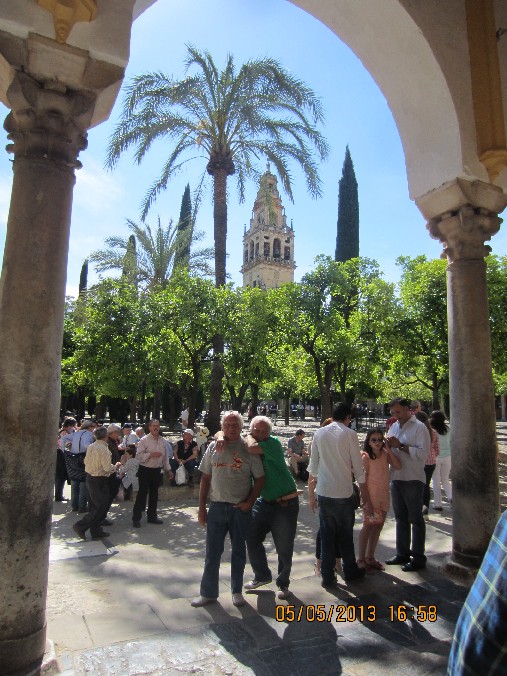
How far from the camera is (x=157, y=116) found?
13.7 meters

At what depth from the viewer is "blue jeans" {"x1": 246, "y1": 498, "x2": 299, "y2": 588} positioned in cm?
424

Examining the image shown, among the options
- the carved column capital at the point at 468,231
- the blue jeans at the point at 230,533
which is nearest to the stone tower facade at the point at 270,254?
the carved column capital at the point at 468,231

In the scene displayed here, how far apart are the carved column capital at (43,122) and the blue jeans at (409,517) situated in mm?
4331

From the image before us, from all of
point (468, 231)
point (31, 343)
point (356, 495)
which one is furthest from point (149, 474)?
point (468, 231)

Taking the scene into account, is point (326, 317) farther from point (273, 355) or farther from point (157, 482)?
point (157, 482)

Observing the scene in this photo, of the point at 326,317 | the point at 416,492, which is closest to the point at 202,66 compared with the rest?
the point at 326,317

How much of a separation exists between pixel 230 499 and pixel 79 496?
16.7 feet

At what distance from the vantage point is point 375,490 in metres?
4.83

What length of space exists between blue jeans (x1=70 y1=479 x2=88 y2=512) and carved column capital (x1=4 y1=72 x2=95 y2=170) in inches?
246

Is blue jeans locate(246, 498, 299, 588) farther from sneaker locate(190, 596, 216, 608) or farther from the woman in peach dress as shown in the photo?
the woman in peach dress

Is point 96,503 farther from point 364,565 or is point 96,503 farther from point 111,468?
point 364,565

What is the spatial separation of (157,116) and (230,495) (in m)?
12.8

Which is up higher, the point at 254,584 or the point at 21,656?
the point at 21,656

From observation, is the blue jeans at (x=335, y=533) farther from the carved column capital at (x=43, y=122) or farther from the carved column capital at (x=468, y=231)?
the carved column capital at (x=43, y=122)
